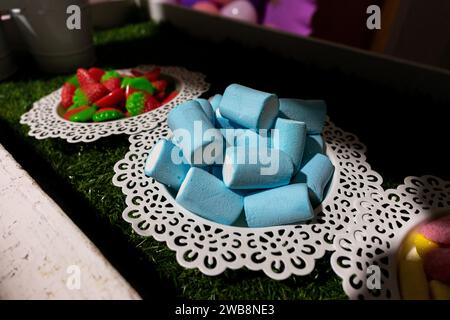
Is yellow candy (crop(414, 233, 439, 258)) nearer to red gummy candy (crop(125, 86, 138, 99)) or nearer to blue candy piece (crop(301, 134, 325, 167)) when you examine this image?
blue candy piece (crop(301, 134, 325, 167))

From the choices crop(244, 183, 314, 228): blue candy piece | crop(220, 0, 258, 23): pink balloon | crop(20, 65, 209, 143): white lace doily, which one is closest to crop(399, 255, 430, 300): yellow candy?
crop(244, 183, 314, 228): blue candy piece

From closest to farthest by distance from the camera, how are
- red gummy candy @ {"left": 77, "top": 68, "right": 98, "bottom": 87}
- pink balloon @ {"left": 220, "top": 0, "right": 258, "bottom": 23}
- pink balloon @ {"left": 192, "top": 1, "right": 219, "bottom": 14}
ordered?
red gummy candy @ {"left": 77, "top": 68, "right": 98, "bottom": 87} → pink balloon @ {"left": 220, "top": 0, "right": 258, "bottom": 23} → pink balloon @ {"left": 192, "top": 1, "right": 219, "bottom": 14}

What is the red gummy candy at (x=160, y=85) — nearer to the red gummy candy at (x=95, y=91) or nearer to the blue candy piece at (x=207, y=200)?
the red gummy candy at (x=95, y=91)

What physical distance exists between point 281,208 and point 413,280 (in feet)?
0.74

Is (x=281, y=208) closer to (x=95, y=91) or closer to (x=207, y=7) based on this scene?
(x=95, y=91)

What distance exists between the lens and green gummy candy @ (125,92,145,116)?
1.01 metres

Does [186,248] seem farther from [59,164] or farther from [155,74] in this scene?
[155,74]

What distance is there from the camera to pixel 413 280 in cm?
50

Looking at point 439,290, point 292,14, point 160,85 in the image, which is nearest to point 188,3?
point 292,14

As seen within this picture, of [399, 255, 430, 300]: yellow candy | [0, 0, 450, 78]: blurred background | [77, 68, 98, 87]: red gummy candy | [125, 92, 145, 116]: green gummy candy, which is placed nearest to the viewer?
[399, 255, 430, 300]: yellow candy

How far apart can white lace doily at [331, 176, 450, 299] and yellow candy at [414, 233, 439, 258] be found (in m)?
0.02

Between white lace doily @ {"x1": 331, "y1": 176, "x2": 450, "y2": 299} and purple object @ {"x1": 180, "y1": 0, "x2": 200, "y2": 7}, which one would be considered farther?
purple object @ {"x1": 180, "y1": 0, "x2": 200, "y2": 7}

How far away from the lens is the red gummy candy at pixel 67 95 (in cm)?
107
